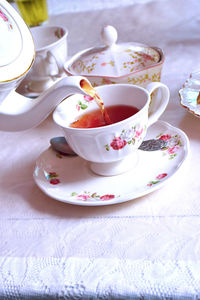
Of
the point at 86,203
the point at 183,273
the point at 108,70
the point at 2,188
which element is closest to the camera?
the point at 183,273

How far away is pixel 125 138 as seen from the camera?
60 centimetres

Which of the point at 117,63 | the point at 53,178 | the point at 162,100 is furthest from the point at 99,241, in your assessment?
the point at 117,63

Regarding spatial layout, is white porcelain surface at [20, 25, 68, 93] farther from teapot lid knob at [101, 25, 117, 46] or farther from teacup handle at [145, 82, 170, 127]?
teacup handle at [145, 82, 170, 127]

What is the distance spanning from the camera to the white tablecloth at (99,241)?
45cm

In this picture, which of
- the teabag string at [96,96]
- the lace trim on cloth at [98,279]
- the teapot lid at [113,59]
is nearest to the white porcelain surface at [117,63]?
the teapot lid at [113,59]

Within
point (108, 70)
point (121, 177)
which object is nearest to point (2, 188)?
point (121, 177)

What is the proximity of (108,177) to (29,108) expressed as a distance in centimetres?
16

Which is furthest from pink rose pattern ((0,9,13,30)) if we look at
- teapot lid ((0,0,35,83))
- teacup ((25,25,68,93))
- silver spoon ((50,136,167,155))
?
teacup ((25,25,68,93))

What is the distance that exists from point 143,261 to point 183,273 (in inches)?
1.9

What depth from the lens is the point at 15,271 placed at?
492mm

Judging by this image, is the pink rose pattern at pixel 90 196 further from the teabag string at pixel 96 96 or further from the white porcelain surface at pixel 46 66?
the white porcelain surface at pixel 46 66

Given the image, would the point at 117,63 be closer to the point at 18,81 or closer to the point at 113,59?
the point at 113,59

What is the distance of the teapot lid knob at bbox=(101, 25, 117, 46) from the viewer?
0.80 meters

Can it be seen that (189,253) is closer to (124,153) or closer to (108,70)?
(124,153)
